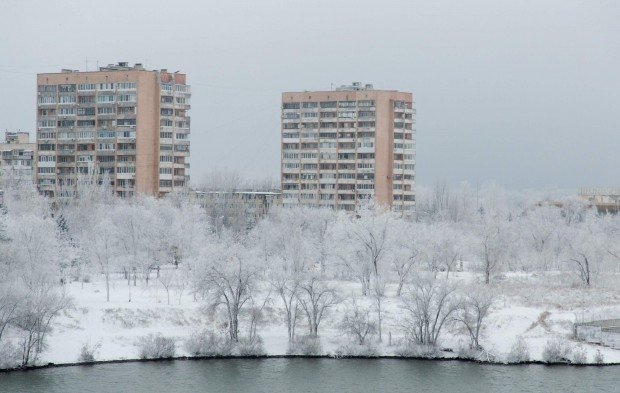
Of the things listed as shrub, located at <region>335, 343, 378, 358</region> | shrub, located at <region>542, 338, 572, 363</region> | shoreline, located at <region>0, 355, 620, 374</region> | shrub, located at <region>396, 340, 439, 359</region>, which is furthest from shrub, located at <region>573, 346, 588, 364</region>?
shrub, located at <region>335, 343, 378, 358</region>

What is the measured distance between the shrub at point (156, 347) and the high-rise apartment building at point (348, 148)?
46229 mm

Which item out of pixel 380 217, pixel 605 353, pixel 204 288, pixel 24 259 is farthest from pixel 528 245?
pixel 24 259

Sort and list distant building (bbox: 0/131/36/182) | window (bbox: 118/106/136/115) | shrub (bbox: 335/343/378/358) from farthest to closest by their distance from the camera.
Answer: distant building (bbox: 0/131/36/182) < window (bbox: 118/106/136/115) < shrub (bbox: 335/343/378/358)

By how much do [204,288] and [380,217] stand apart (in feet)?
57.1

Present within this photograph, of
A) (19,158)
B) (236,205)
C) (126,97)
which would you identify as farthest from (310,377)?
(19,158)

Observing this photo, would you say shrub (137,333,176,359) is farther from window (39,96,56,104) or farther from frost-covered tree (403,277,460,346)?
window (39,96,56,104)

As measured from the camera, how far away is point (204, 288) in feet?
157

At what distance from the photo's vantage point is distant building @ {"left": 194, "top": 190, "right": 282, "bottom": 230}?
8519cm

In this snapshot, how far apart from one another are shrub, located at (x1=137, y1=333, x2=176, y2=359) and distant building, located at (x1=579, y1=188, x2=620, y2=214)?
9597 centimetres

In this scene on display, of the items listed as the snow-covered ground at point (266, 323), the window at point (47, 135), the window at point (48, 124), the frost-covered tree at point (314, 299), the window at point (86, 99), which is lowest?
the snow-covered ground at point (266, 323)

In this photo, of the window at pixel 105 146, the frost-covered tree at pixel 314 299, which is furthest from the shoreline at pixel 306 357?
the window at pixel 105 146

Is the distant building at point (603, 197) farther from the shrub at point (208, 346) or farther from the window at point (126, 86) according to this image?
the shrub at point (208, 346)

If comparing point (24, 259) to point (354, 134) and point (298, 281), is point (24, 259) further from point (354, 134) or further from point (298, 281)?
point (354, 134)

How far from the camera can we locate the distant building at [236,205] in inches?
3354
